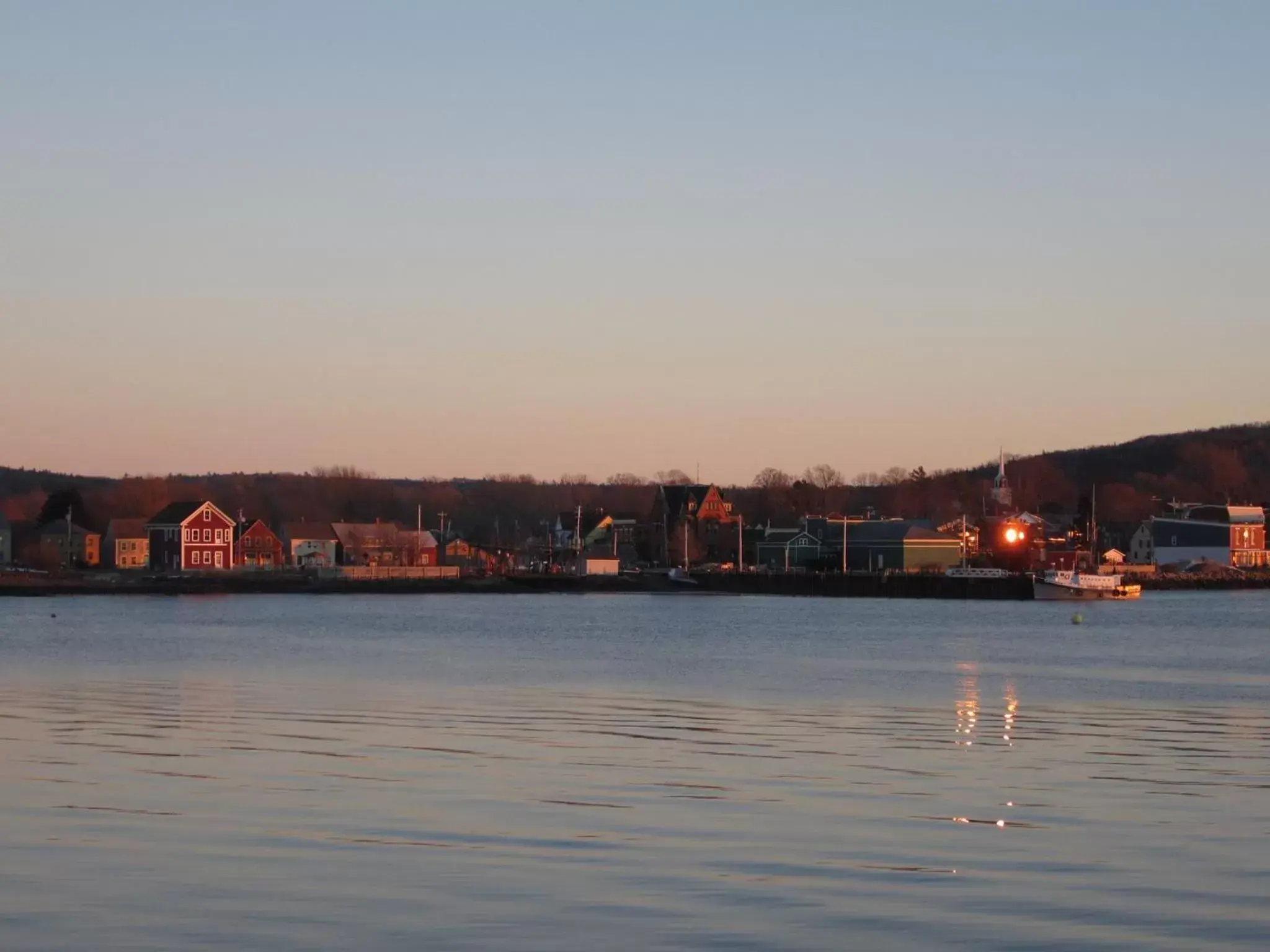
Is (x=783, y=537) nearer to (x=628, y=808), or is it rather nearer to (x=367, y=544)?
(x=367, y=544)

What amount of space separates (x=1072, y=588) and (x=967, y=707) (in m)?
87.3

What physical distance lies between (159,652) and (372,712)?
77.0 feet

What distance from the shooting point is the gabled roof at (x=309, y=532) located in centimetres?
15675

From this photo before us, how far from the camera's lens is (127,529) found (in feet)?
480

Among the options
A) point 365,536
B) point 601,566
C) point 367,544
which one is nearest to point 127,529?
point 367,544

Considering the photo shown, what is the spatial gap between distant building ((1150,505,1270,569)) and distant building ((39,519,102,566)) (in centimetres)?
10178

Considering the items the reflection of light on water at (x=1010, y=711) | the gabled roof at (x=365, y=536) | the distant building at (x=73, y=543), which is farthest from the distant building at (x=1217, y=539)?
the reflection of light on water at (x=1010, y=711)

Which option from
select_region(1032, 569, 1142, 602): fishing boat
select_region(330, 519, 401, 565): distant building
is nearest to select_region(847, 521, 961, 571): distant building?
select_region(1032, 569, 1142, 602): fishing boat

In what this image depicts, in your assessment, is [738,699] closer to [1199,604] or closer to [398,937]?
[398,937]

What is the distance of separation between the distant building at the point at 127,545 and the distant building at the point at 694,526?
47735 millimetres

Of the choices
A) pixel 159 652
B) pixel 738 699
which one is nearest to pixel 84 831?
pixel 738 699

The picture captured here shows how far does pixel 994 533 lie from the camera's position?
159875mm

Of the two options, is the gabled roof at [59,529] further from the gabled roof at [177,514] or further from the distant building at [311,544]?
the gabled roof at [177,514]

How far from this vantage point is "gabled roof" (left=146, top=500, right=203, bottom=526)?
131750 mm
